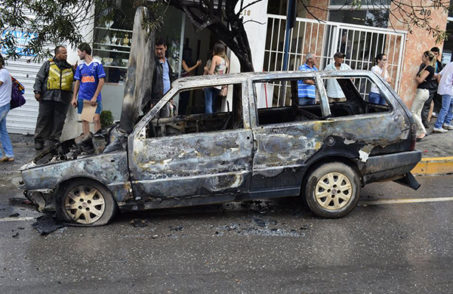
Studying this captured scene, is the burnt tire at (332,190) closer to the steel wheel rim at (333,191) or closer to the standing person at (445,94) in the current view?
the steel wheel rim at (333,191)

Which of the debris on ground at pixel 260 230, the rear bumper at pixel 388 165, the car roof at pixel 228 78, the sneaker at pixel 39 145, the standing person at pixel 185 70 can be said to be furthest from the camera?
the standing person at pixel 185 70

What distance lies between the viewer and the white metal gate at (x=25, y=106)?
10.8m

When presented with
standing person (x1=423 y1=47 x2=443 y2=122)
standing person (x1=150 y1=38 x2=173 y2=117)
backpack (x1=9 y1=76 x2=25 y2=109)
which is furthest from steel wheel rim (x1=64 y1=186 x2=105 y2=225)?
standing person (x1=423 y1=47 x2=443 y2=122)

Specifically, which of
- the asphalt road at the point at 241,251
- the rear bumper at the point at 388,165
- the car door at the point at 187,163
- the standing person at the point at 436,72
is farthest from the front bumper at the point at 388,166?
the standing person at the point at 436,72

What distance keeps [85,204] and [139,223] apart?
64 centimetres

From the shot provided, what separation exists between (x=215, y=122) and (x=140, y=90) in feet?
3.87

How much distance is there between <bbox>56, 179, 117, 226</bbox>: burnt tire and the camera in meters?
5.67

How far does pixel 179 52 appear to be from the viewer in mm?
11625

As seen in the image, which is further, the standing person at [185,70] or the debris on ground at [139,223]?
the standing person at [185,70]

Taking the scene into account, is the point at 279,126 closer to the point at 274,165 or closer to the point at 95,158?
the point at 274,165

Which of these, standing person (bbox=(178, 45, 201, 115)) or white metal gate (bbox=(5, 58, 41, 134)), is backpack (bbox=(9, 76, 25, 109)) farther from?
standing person (bbox=(178, 45, 201, 115))

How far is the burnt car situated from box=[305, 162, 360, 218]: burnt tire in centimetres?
1

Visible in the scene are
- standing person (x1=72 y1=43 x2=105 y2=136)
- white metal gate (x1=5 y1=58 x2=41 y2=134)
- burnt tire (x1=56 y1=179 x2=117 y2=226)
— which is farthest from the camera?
white metal gate (x1=5 y1=58 x2=41 y2=134)

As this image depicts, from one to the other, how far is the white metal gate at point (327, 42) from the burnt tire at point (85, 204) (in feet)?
20.0
